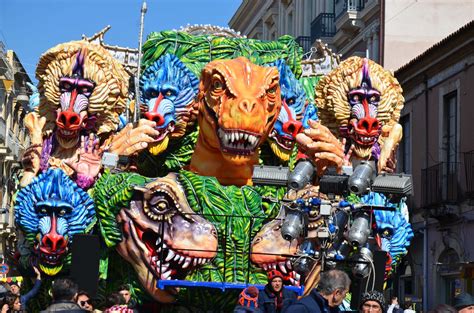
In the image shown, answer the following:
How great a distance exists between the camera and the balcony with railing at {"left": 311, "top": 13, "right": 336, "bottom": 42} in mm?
38719

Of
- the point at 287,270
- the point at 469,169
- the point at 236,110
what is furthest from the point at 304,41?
the point at 287,270

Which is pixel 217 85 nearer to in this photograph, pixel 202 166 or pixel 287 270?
pixel 202 166

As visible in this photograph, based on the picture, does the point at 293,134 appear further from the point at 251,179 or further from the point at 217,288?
the point at 217,288

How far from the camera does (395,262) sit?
1449cm

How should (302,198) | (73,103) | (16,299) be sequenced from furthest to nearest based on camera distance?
(73,103)
(302,198)
(16,299)

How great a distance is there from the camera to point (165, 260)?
1320 centimetres

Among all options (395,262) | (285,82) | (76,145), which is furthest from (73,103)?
(395,262)

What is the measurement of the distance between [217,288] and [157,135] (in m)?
1.87

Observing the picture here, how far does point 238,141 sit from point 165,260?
1.46 meters

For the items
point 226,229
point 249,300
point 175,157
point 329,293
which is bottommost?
point 249,300

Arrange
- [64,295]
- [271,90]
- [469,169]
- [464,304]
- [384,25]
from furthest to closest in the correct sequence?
[384,25]
[469,169]
[271,90]
[464,304]
[64,295]

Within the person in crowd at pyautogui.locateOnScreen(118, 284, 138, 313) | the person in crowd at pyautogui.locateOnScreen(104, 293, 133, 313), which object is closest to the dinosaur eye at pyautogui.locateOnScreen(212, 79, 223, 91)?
the person in crowd at pyautogui.locateOnScreen(118, 284, 138, 313)

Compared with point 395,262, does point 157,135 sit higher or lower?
higher

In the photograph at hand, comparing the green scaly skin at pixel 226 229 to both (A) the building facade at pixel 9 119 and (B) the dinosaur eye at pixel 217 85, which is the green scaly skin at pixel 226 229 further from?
(A) the building facade at pixel 9 119
